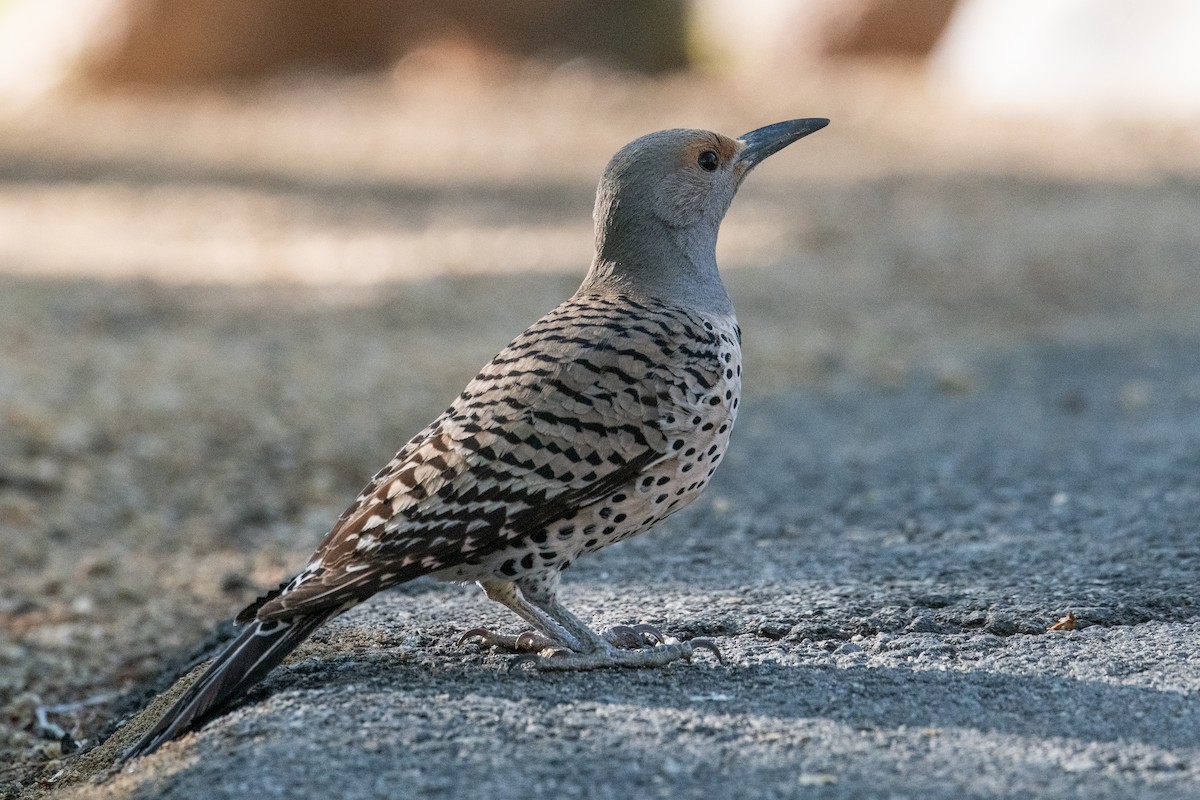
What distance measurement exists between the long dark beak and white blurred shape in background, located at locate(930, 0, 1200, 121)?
1025cm

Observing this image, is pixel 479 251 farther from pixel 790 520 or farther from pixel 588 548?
pixel 588 548

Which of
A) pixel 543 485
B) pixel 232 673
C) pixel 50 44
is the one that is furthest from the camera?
pixel 50 44

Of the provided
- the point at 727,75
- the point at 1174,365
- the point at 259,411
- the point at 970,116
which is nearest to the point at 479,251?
the point at 259,411

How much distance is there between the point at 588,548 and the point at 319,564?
71 centimetres

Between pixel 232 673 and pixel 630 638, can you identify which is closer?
pixel 232 673

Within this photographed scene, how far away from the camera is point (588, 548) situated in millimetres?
3836

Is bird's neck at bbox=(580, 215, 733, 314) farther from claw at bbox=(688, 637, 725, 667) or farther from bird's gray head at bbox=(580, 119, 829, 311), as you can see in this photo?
claw at bbox=(688, 637, 725, 667)

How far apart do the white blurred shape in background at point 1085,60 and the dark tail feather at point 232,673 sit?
12.2 meters

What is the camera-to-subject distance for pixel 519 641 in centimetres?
398

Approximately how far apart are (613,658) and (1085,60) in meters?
12.3

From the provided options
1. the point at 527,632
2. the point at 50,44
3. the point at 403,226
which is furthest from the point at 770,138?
the point at 50,44

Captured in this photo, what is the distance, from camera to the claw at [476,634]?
401 centimetres

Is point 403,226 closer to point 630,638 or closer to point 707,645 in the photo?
point 630,638

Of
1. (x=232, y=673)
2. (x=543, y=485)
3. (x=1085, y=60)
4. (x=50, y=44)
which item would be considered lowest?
(x=232, y=673)
